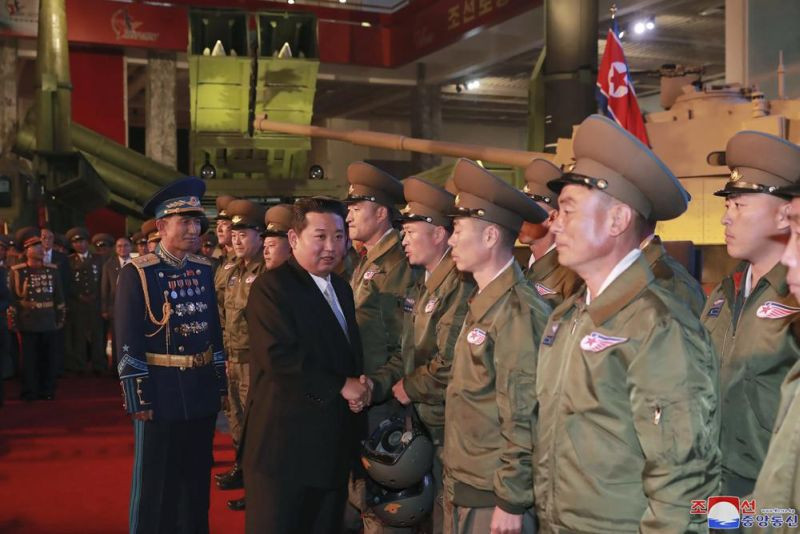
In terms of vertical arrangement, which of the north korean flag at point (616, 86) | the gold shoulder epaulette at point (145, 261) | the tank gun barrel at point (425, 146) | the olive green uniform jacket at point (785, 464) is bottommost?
the olive green uniform jacket at point (785, 464)

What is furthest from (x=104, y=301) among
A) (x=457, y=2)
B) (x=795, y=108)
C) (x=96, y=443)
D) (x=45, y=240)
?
(x=457, y=2)

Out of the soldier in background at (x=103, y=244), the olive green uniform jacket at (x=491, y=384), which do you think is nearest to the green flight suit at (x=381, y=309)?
the olive green uniform jacket at (x=491, y=384)

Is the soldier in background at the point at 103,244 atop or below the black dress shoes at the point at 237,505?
atop

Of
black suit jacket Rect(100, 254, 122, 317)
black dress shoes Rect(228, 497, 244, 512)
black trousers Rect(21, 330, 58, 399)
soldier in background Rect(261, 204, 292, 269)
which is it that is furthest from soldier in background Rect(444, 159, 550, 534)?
black suit jacket Rect(100, 254, 122, 317)

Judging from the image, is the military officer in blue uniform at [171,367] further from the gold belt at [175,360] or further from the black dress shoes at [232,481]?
the black dress shoes at [232,481]

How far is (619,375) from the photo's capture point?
2381mm

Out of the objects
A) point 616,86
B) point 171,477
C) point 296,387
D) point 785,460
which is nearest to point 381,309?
point 296,387

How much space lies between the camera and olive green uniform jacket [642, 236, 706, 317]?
3.92 m

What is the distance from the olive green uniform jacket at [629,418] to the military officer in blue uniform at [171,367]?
2354 mm

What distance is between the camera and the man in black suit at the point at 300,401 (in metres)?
3.81

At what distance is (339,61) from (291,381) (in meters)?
18.0

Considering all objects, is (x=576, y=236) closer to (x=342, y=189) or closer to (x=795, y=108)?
(x=795, y=108)

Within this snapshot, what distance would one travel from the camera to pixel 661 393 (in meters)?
2.26

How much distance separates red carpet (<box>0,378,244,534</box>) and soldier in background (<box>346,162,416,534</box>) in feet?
4.26
